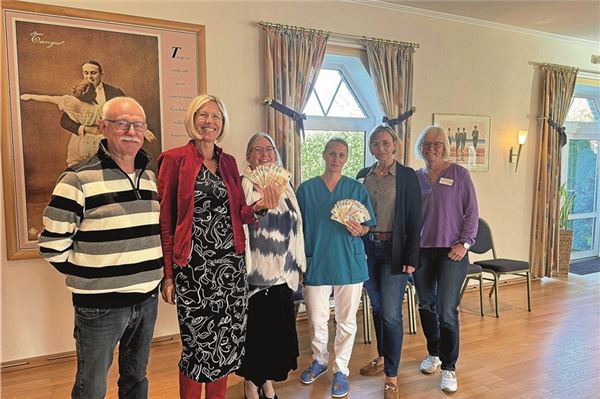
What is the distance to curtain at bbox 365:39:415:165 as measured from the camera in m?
4.13

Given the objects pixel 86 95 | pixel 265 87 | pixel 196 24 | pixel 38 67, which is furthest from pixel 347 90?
pixel 38 67

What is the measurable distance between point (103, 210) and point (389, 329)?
169cm

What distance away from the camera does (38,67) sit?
9.75 feet

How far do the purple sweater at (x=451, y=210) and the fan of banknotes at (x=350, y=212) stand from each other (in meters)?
0.49

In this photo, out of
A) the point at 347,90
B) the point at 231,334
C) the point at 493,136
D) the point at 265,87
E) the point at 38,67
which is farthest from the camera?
the point at 493,136

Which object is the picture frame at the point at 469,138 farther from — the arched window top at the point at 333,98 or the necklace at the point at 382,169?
the necklace at the point at 382,169

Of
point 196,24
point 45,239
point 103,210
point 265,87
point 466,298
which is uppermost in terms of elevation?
point 196,24

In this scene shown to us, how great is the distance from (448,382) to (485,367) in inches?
19.2

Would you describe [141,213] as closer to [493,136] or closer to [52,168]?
[52,168]

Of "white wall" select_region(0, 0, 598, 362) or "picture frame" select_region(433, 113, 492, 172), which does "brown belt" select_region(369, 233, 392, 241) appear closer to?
"white wall" select_region(0, 0, 598, 362)

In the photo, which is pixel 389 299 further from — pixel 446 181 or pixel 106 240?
pixel 106 240

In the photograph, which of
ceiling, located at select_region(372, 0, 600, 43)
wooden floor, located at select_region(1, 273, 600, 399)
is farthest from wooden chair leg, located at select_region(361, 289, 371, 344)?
ceiling, located at select_region(372, 0, 600, 43)

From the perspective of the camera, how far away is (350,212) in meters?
2.45

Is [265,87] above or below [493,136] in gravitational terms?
above
